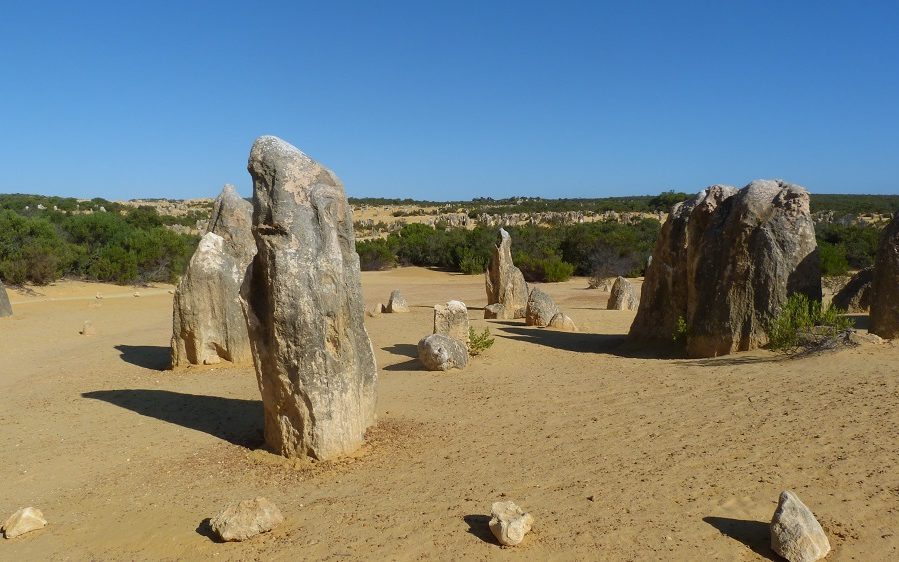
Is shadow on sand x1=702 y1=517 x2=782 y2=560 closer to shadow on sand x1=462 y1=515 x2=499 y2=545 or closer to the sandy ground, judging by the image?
the sandy ground

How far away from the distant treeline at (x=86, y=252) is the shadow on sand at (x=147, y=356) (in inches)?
453

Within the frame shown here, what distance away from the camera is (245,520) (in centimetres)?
455

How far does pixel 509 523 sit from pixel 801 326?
21.6 ft

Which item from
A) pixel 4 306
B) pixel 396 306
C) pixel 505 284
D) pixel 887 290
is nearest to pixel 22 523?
pixel 887 290

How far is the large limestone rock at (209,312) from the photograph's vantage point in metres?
10.5

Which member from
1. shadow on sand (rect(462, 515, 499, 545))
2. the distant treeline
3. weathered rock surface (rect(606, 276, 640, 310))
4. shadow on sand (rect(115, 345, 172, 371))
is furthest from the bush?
the distant treeline

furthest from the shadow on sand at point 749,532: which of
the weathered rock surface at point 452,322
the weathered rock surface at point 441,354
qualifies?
the weathered rock surface at point 452,322

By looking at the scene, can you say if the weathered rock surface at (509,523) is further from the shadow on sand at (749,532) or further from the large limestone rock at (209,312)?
the large limestone rock at (209,312)

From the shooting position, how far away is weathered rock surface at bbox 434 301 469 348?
11297 mm

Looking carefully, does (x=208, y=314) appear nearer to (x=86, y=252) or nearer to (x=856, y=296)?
(x=856, y=296)

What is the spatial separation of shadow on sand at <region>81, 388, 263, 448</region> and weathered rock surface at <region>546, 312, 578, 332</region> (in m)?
7.43

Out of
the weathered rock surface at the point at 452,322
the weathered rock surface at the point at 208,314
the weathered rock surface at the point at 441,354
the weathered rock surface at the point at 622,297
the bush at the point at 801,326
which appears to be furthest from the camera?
the weathered rock surface at the point at 622,297

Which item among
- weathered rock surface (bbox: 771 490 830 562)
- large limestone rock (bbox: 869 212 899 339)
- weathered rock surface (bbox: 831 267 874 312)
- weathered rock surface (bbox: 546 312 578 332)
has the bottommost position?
weathered rock surface (bbox: 546 312 578 332)

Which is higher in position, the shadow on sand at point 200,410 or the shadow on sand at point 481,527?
the shadow on sand at point 481,527
